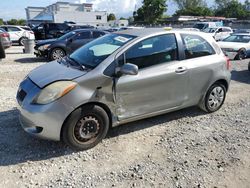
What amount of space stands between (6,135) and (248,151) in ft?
12.3

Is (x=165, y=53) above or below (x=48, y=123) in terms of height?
above

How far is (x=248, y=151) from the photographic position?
4000 millimetres

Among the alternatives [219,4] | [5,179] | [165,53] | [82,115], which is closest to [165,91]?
[165,53]

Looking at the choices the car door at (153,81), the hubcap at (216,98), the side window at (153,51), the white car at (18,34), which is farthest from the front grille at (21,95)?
A: the white car at (18,34)

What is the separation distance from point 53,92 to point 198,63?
8.48 feet

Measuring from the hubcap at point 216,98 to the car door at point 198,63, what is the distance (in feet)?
1.03

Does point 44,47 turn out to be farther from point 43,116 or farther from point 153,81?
point 43,116

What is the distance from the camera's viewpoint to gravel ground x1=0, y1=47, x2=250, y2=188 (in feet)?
10.8

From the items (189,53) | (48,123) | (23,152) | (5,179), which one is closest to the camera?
(5,179)

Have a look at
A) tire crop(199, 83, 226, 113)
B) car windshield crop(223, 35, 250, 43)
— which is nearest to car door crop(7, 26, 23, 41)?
car windshield crop(223, 35, 250, 43)

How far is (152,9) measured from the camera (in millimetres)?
59000

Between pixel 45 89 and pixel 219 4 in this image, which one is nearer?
pixel 45 89

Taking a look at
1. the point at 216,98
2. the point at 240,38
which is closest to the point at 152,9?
the point at 240,38

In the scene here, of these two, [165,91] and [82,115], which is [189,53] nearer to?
[165,91]
